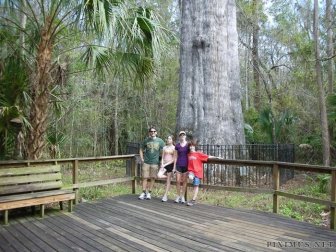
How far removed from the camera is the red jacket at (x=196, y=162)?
271 inches

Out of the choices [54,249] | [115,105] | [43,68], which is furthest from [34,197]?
[115,105]

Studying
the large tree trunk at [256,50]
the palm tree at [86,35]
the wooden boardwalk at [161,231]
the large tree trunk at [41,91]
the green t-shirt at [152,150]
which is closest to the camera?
the wooden boardwalk at [161,231]

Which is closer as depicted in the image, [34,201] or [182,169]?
[34,201]

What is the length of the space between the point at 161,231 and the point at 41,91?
3206 millimetres

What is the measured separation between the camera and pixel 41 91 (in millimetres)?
6371

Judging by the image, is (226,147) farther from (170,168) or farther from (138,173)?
(170,168)

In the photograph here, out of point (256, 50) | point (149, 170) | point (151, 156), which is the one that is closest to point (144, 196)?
point (149, 170)

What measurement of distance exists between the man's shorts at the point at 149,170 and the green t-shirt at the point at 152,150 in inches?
3.2

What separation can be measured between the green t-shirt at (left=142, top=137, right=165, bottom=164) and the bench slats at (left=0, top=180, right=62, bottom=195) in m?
1.85

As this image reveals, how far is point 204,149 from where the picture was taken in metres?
10.2

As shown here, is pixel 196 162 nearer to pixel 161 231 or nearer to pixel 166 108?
pixel 161 231

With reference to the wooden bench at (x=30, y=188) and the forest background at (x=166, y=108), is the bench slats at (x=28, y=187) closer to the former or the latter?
the wooden bench at (x=30, y=188)

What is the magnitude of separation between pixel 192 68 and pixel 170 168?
4658 mm

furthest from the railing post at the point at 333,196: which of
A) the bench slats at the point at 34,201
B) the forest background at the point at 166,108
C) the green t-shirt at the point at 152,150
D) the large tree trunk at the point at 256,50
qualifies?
the large tree trunk at the point at 256,50
